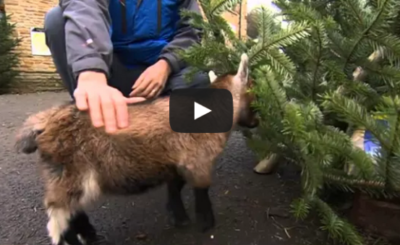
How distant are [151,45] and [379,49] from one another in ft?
3.12

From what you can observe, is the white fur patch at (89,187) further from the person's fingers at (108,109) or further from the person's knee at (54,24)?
the person's knee at (54,24)

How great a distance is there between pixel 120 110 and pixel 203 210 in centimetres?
54

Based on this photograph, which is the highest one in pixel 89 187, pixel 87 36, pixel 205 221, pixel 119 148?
pixel 87 36

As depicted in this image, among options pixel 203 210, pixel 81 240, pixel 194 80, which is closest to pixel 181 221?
pixel 203 210

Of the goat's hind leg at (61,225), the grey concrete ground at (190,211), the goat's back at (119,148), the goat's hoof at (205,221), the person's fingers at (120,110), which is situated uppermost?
the person's fingers at (120,110)

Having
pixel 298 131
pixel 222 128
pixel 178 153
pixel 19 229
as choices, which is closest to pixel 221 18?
pixel 222 128

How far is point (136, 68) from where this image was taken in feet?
6.44

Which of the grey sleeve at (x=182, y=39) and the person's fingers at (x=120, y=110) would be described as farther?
the grey sleeve at (x=182, y=39)

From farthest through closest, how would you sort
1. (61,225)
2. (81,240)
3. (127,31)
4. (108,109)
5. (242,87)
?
(127,31) → (242,87) → (81,240) → (61,225) → (108,109)

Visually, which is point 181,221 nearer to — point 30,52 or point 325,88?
point 325,88

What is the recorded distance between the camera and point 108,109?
1.28 m

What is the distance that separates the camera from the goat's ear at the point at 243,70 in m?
1.60
